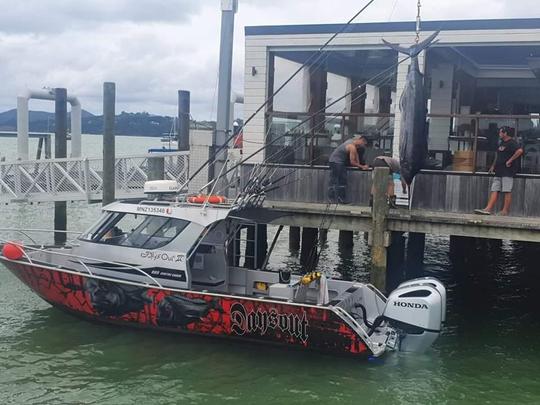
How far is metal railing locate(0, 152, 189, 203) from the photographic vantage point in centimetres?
1703

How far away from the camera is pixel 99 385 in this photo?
905 centimetres

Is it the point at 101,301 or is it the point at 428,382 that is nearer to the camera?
the point at 428,382

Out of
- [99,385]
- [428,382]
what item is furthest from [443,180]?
[99,385]

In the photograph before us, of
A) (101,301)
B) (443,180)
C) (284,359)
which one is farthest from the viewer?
(443,180)

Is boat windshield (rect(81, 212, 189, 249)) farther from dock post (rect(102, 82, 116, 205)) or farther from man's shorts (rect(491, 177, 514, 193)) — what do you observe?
man's shorts (rect(491, 177, 514, 193))

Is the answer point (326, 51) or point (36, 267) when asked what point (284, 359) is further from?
point (326, 51)

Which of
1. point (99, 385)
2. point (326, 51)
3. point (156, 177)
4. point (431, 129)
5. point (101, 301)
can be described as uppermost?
point (326, 51)

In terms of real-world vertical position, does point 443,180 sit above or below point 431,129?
below

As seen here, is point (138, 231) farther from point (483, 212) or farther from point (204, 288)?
point (483, 212)

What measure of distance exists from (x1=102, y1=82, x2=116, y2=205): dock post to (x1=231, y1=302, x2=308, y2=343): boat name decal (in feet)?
21.9

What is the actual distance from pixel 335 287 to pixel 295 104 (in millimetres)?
5262

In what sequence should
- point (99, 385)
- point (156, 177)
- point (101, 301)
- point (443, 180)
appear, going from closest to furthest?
point (99, 385)
point (101, 301)
point (443, 180)
point (156, 177)

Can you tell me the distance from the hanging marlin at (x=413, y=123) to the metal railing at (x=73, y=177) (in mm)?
7295

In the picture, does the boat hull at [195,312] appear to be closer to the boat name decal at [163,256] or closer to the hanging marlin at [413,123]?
the boat name decal at [163,256]
